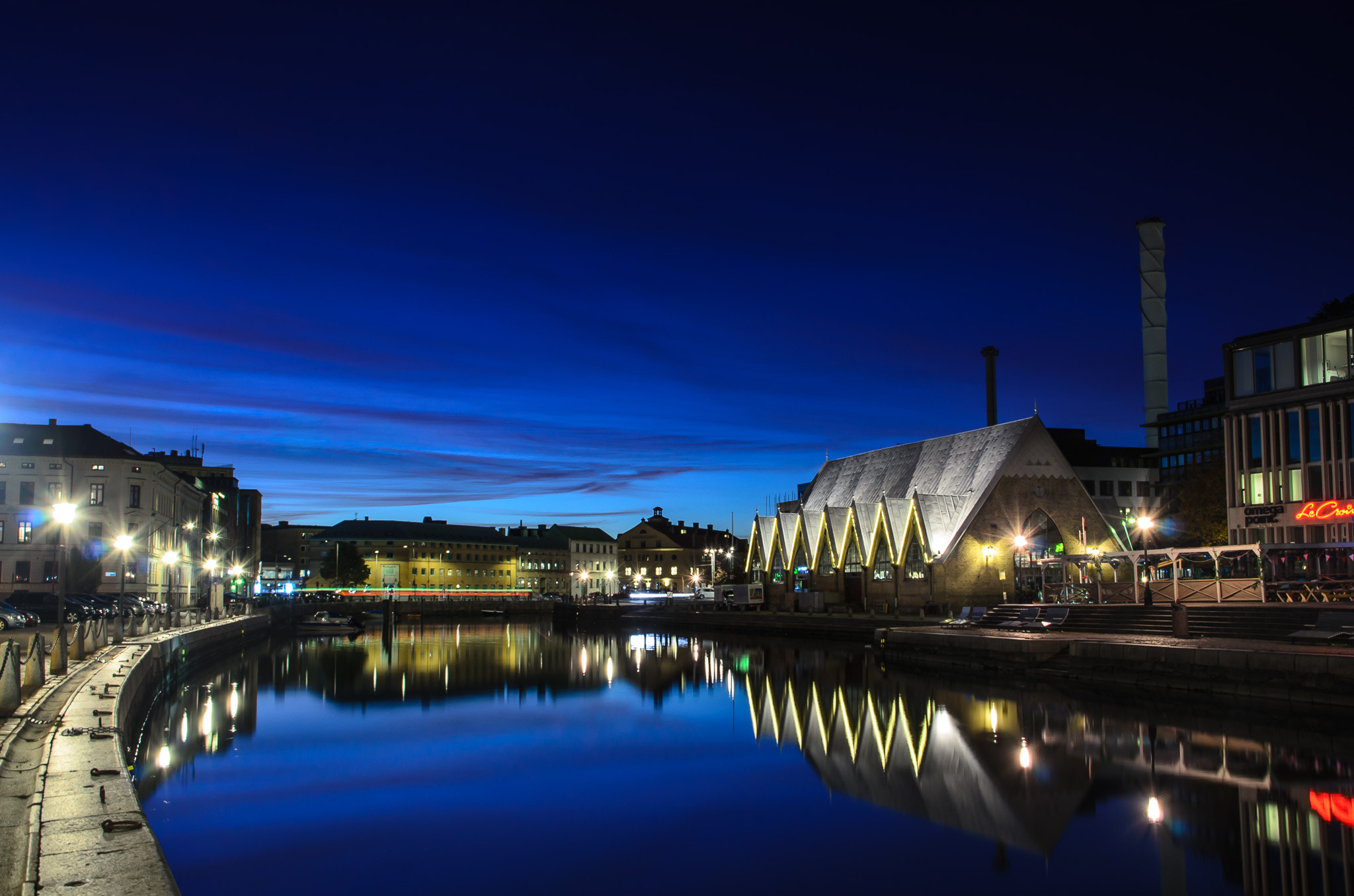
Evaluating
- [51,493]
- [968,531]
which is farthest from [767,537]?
[51,493]

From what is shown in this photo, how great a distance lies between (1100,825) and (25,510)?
6828 centimetres

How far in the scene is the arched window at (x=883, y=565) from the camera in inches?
2482

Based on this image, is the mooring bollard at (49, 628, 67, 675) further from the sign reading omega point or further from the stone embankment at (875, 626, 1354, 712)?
the sign reading omega point

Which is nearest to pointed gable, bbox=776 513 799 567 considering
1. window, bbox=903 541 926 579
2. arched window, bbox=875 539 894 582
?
arched window, bbox=875 539 894 582

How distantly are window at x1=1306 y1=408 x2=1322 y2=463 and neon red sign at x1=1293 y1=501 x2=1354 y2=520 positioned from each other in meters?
1.85

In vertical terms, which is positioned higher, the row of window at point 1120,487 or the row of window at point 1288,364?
the row of window at point 1288,364

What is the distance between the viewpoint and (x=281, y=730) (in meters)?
25.7

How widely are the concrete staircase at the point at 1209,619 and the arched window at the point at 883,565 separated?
22.0 metres

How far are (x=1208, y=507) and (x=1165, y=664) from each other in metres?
36.9

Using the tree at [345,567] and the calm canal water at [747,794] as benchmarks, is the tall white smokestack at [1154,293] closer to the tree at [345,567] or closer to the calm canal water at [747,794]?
the calm canal water at [747,794]

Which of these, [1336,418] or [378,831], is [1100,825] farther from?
[1336,418]

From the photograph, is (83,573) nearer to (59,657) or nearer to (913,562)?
(59,657)

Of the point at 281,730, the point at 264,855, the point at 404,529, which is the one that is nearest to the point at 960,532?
the point at 281,730

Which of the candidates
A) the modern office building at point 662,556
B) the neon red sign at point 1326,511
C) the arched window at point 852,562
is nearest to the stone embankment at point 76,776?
the neon red sign at point 1326,511
